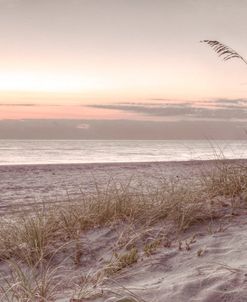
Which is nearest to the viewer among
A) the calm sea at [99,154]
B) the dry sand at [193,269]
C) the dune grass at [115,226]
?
the dry sand at [193,269]

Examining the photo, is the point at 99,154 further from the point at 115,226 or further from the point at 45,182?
the point at 115,226

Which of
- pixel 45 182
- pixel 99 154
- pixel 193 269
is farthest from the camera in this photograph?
pixel 99 154

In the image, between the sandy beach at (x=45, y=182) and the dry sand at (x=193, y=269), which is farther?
the sandy beach at (x=45, y=182)

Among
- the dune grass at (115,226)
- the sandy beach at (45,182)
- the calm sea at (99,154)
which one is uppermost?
the dune grass at (115,226)

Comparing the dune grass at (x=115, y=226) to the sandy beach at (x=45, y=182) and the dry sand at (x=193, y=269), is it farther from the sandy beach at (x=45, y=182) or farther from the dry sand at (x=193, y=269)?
the sandy beach at (x=45, y=182)

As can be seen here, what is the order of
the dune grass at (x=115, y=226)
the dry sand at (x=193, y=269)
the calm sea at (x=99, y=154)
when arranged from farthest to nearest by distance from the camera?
the calm sea at (x=99, y=154)
the dune grass at (x=115, y=226)
the dry sand at (x=193, y=269)

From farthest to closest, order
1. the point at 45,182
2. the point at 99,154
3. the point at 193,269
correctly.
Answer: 1. the point at 99,154
2. the point at 45,182
3. the point at 193,269

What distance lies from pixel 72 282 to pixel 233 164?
3090 millimetres

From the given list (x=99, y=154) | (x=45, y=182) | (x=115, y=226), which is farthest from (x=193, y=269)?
(x=99, y=154)

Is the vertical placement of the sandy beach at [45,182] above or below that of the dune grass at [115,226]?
below

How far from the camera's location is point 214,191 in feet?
17.9

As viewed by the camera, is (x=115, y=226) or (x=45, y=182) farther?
(x=45, y=182)

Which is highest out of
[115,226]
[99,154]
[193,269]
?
[193,269]

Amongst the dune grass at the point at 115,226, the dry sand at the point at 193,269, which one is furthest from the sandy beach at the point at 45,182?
the dry sand at the point at 193,269
